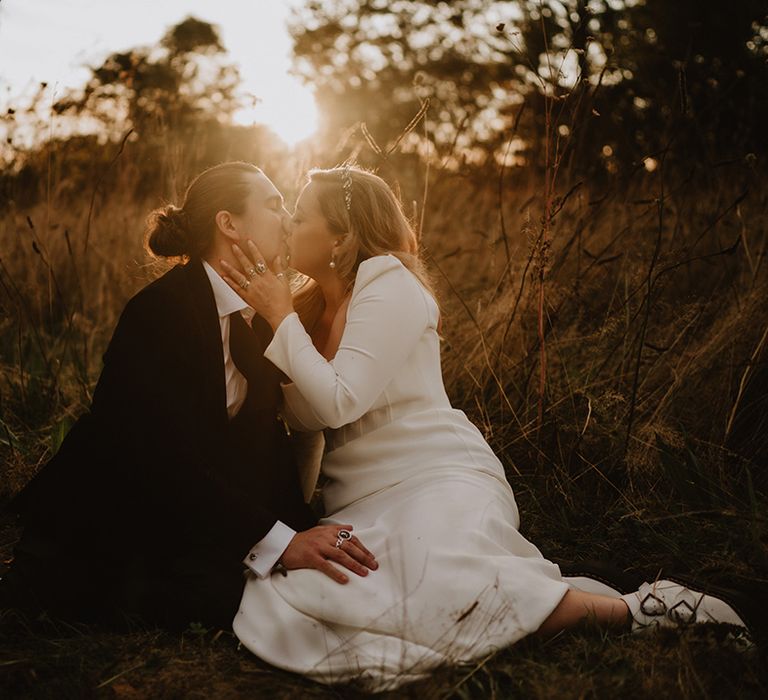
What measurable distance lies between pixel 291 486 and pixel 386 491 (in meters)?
0.42

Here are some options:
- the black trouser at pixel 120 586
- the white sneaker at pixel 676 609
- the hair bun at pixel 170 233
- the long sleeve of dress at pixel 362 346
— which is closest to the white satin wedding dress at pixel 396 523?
the long sleeve of dress at pixel 362 346

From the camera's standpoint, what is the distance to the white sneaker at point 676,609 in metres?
2.23

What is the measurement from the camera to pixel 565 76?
114 inches

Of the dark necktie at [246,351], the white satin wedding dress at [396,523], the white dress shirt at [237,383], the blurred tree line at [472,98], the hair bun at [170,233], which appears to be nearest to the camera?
the white satin wedding dress at [396,523]

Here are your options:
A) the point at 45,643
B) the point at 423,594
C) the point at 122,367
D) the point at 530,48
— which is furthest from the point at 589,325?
the point at 530,48

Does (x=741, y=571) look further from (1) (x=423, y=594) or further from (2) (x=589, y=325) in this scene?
(2) (x=589, y=325)

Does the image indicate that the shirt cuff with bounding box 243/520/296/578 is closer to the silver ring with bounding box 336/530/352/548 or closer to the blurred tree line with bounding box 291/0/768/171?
the silver ring with bounding box 336/530/352/548

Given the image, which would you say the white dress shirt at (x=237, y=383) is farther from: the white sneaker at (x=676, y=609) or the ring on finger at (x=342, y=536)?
the white sneaker at (x=676, y=609)

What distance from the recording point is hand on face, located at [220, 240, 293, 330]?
99.2 inches

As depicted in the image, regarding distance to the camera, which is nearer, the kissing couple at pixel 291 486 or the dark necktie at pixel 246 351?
the kissing couple at pixel 291 486

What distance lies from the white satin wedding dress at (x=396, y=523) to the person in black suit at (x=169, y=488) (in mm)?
123

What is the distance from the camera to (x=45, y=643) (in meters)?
2.26

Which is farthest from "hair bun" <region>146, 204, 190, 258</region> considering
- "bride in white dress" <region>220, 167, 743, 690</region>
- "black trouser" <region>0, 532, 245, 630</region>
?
"black trouser" <region>0, 532, 245, 630</region>

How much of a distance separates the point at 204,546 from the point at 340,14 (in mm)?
11783
